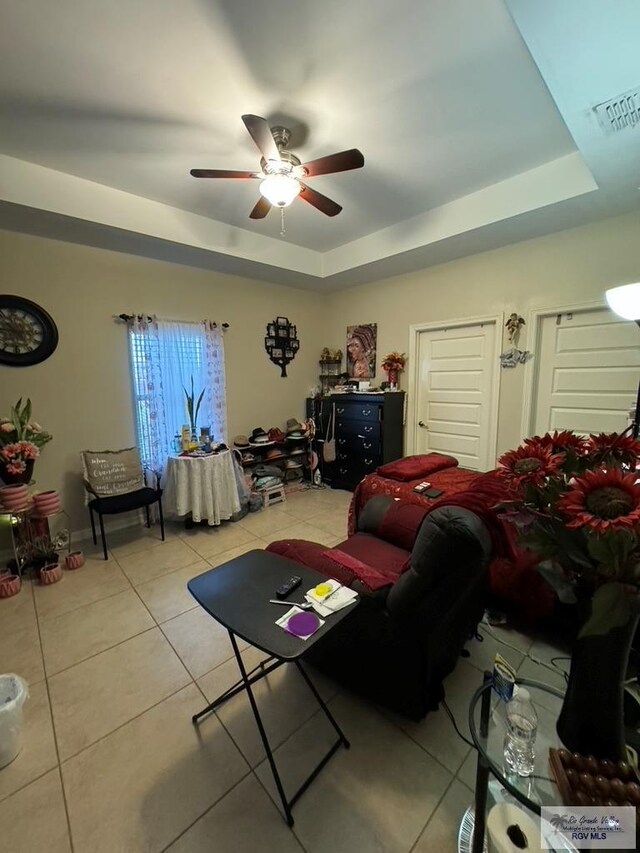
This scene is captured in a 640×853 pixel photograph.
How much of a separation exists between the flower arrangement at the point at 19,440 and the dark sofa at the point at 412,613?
2.22 meters

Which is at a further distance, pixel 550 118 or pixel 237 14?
pixel 550 118

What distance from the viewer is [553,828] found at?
742 mm

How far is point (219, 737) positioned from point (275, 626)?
2.61 ft

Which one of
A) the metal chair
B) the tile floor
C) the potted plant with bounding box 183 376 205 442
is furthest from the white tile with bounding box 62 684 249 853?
the potted plant with bounding box 183 376 205 442

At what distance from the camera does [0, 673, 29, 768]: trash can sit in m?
1.29

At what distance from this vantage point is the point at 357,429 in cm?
420

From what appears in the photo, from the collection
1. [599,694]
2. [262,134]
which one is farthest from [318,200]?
[599,694]

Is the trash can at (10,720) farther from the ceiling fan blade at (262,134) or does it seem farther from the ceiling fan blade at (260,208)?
the ceiling fan blade at (260,208)

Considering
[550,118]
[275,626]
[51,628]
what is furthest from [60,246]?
[550,118]

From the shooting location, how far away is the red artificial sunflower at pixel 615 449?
80cm

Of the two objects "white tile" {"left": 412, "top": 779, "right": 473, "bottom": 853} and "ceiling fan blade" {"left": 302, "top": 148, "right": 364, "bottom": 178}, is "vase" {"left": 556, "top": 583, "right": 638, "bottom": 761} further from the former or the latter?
"ceiling fan blade" {"left": 302, "top": 148, "right": 364, "bottom": 178}

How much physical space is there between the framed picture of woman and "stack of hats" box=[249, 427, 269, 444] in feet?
5.04

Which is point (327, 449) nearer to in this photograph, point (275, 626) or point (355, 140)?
point (355, 140)

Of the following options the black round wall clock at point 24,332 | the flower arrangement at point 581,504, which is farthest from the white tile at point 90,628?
the flower arrangement at point 581,504
